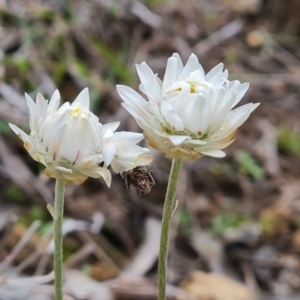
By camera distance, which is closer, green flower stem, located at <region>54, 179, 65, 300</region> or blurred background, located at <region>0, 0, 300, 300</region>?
green flower stem, located at <region>54, 179, 65, 300</region>

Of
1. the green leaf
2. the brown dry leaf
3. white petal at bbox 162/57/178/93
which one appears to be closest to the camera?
white petal at bbox 162/57/178/93

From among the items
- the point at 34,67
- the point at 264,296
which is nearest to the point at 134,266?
the point at 264,296

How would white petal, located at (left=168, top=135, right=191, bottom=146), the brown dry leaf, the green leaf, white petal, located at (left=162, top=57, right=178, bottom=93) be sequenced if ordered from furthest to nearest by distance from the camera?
the green leaf, the brown dry leaf, white petal, located at (left=162, top=57, right=178, bottom=93), white petal, located at (left=168, top=135, right=191, bottom=146)

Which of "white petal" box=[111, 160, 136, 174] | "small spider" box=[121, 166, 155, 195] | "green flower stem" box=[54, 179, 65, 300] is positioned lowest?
"green flower stem" box=[54, 179, 65, 300]

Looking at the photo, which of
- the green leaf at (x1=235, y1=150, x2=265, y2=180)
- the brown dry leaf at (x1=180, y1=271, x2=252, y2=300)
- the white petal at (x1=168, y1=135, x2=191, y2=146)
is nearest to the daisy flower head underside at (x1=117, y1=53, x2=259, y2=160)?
the white petal at (x1=168, y1=135, x2=191, y2=146)

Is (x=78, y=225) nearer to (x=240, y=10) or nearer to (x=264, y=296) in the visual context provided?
(x=264, y=296)

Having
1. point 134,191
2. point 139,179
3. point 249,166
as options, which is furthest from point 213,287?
point 139,179

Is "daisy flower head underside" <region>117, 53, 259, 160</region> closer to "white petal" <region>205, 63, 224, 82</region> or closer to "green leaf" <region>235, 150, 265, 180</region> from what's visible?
"white petal" <region>205, 63, 224, 82</region>
